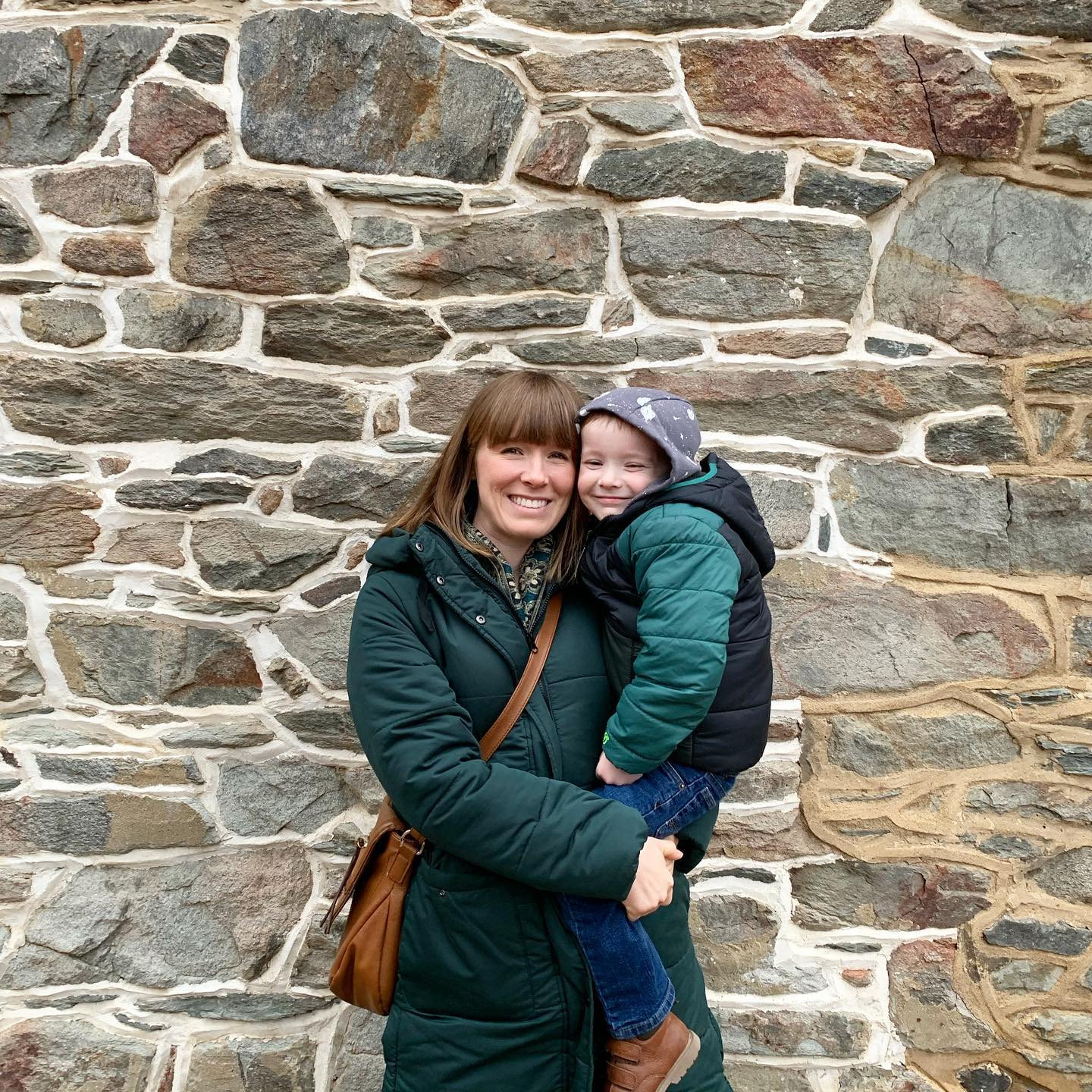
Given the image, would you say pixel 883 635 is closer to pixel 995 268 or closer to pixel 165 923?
pixel 995 268

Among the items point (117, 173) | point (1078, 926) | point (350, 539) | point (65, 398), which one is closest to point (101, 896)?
point (350, 539)

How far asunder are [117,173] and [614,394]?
1351 mm

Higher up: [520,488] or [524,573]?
[520,488]

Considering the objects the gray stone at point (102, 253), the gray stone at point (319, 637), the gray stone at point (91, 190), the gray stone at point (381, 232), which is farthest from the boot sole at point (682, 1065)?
the gray stone at point (91, 190)

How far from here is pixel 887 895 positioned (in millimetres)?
2279

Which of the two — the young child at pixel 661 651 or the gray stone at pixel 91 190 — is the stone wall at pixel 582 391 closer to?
the gray stone at pixel 91 190

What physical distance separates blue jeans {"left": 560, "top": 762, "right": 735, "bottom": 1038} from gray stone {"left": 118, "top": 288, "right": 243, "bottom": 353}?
144 cm

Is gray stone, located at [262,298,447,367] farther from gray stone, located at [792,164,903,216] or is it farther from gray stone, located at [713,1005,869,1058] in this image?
gray stone, located at [713,1005,869,1058]

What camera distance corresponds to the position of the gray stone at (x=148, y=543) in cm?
218

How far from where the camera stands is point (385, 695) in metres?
1.48

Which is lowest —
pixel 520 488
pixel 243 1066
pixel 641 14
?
pixel 243 1066

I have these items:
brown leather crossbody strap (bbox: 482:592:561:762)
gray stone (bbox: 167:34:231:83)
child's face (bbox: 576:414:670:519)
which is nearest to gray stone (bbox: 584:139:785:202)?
child's face (bbox: 576:414:670:519)

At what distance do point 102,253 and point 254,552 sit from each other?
79 cm

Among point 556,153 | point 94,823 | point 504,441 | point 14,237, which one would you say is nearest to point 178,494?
point 14,237
